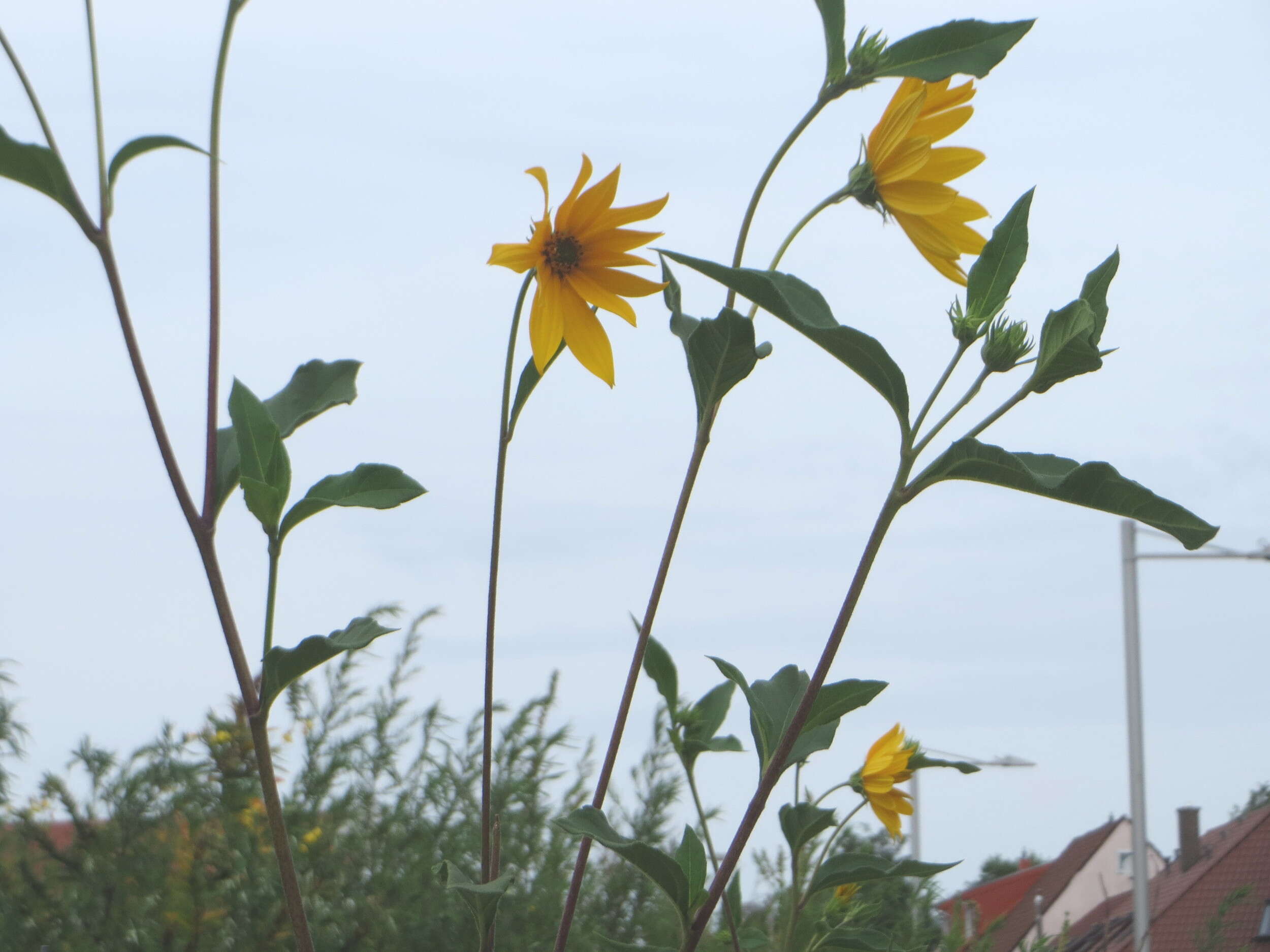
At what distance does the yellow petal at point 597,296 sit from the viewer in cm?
102

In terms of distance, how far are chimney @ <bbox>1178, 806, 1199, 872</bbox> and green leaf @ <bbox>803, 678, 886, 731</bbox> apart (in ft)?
46.9

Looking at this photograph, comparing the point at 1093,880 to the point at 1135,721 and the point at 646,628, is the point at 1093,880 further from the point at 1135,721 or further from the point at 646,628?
the point at 646,628

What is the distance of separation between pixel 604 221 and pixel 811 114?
193 millimetres

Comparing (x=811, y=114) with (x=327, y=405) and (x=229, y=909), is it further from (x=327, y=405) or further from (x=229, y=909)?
(x=229, y=909)

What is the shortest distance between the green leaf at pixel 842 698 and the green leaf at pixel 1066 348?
0.87 ft

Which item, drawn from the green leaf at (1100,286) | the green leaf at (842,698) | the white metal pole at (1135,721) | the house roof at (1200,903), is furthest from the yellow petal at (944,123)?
the white metal pole at (1135,721)

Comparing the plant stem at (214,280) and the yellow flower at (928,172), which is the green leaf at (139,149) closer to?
the plant stem at (214,280)

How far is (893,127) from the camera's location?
3.38ft

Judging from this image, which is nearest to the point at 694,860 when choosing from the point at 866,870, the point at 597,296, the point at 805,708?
the point at 866,870

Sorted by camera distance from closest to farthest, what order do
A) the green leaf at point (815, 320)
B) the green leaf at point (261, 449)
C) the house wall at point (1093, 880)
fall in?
the green leaf at point (815, 320), the green leaf at point (261, 449), the house wall at point (1093, 880)

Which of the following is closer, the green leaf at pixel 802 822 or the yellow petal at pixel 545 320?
the yellow petal at pixel 545 320

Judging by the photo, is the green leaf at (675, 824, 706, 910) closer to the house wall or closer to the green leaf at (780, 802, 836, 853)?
the green leaf at (780, 802, 836, 853)

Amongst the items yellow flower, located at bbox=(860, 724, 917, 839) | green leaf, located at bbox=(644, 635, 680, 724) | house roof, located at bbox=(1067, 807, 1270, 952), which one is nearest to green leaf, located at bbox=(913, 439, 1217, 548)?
green leaf, located at bbox=(644, 635, 680, 724)

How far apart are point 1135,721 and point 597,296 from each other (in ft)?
18.5
